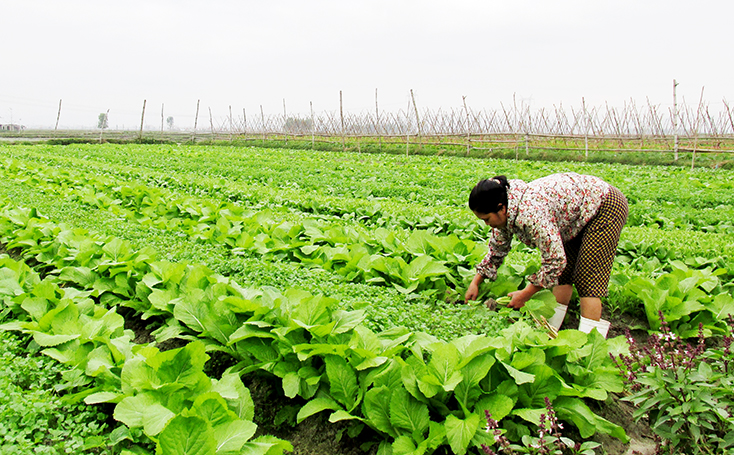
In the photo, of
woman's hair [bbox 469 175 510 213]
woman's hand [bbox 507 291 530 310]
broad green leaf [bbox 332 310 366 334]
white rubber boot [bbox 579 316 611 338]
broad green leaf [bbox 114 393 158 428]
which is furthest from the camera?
woman's hand [bbox 507 291 530 310]

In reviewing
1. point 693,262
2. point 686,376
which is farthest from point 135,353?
point 693,262

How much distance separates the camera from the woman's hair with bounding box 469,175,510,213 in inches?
110

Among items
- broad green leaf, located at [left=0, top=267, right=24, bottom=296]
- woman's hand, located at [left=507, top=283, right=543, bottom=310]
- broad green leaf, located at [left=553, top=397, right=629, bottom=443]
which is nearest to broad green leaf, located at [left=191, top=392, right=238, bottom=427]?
broad green leaf, located at [left=553, top=397, right=629, bottom=443]

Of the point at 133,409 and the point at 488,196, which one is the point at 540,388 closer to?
the point at 488,196

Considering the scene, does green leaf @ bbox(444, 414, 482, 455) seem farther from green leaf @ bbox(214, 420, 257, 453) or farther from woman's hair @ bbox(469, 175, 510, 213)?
woman's hair @ bbox(469, 175, 510, 213)

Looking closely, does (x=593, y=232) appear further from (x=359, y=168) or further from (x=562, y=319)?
(x=359, y=168)

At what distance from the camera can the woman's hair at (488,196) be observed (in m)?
2.79

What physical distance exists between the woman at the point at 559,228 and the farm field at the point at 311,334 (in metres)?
0.29

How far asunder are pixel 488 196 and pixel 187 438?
1.97 m

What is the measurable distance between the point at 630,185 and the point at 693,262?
629cm

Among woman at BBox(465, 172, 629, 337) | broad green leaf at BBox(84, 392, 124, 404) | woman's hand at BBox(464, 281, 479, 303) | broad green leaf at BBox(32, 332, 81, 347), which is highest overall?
woman at BBox(465, 172, 629, 337)

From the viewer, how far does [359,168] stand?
45.5 feet

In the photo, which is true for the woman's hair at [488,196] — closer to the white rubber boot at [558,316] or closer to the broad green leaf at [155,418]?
the white rubber boot at [558,316]

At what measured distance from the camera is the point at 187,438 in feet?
5.64
